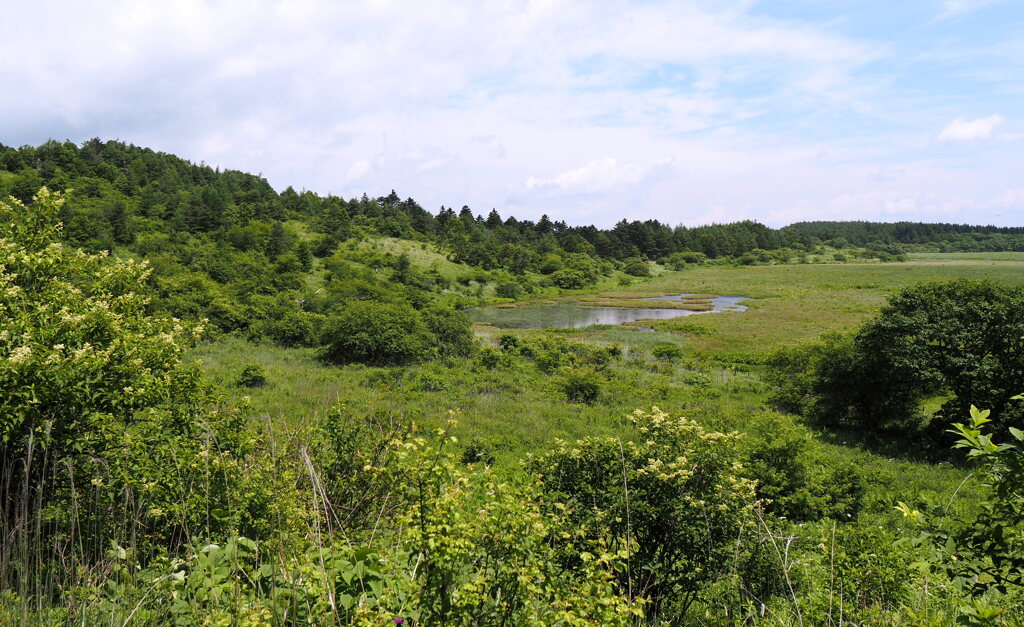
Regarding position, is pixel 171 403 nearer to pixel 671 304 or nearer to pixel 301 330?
pixel 301 330

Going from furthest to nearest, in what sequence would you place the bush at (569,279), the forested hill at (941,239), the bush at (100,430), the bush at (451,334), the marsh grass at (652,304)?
the forested hill at (941,239), the bush at (569,279), the marsh grass at (652,304), the bush at (451,334), the bush at (100,430)

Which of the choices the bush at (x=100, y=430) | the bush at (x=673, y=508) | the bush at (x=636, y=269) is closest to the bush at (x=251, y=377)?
the bush at (x=100, y=430)

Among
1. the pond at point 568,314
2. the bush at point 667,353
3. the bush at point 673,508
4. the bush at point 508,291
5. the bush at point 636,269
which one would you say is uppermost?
the bush at point 636,269

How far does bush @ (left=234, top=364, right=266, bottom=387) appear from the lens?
23.5 meters

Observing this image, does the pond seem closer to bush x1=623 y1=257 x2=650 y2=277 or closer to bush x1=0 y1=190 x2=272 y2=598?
bush x1=623 y1=257 x2=650 y2=277

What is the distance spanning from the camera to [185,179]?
334 ft

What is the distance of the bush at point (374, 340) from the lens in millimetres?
31688

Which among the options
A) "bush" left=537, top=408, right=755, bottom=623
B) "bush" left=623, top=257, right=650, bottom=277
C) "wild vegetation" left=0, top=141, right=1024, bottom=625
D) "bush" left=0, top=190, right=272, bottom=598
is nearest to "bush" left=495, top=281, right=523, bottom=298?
"wild vegetation" left=0, top=141, right=1024, bottom=625

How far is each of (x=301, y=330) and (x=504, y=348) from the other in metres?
15.2

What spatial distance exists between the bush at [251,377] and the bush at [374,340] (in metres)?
7.93

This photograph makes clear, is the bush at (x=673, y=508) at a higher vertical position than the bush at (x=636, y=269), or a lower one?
lower

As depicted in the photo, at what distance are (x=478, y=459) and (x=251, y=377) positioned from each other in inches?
524

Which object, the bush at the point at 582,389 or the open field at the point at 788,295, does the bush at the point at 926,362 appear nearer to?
the bush at the point at 582,389

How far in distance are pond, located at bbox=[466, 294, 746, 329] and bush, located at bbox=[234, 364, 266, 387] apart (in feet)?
113
